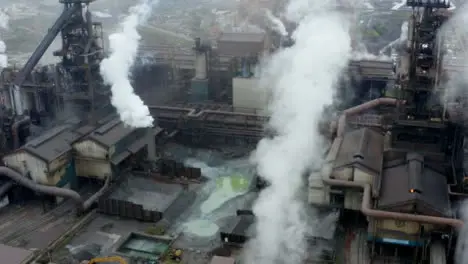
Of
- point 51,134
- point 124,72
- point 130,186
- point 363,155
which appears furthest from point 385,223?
point 124,72

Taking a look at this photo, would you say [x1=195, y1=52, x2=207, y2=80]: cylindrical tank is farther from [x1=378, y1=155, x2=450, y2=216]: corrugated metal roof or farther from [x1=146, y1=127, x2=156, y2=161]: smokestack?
[x1=378, y1=155, x2=450, y2=216]: corrugated metal roof

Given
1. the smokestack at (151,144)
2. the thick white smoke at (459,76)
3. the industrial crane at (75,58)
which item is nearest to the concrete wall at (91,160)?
the smokestack at (151,144)

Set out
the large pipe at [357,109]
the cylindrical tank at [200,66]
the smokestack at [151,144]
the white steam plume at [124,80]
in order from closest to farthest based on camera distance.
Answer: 1. the large pipe at [357,109]
2. the white steam plume at [124,80]
3. the smokestack at [151,144]
4. the cylindrical tank at [200,66]

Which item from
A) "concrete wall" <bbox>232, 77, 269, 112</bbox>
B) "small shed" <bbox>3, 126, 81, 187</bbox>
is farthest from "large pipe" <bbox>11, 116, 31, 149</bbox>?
"concrete wall" <bbox>232, 77, 269, 112</bbox>

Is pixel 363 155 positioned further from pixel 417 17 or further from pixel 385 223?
pixel 417 17

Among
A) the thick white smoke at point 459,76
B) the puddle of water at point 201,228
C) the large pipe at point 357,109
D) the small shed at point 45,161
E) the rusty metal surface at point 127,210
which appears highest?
the thick white smoke at point 459,76

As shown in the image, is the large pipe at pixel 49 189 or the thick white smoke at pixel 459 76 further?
the large pipe at pixel 49 189

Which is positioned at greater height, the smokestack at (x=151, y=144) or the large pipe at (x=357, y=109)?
the large pipe at (x=357, y=109)

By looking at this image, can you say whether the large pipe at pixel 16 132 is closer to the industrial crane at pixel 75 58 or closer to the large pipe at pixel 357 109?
the industrial crane at pixel 75 58
